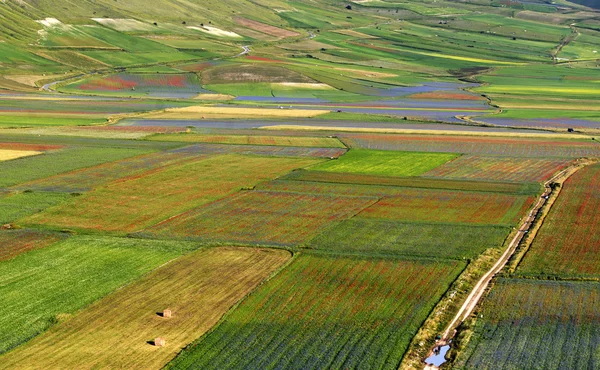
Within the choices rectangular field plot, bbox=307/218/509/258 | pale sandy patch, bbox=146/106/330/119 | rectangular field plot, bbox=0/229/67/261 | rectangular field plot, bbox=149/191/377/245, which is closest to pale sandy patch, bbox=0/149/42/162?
rectangular field plot, bbox=149/191/377/245

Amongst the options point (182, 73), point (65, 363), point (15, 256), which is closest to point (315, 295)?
point (65, 363)

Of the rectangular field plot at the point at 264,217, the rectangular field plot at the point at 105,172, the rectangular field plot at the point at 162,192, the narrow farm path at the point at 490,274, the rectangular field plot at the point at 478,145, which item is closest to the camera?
the narrow farm path at the point at 490,274

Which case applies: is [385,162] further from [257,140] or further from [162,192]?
[162,192]

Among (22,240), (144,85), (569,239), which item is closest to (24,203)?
(22,240)

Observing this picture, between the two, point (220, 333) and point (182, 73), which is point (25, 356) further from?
point (182, 73)

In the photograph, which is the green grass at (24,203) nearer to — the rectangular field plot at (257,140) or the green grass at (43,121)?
the rectangular field plot at (257,140)

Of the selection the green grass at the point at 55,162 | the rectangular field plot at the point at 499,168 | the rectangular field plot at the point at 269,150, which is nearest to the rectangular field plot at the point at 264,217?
the rectangular field plot at the point at 499,168
